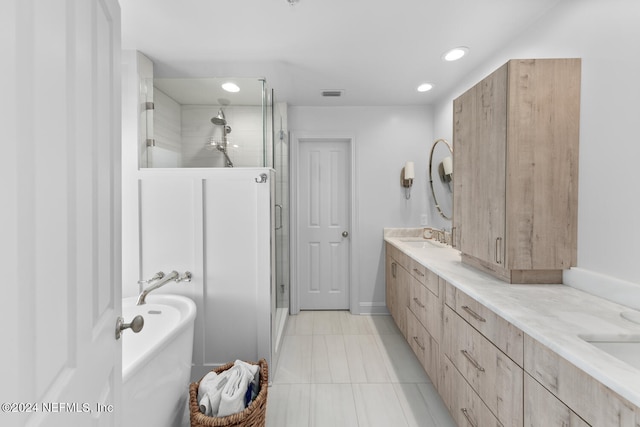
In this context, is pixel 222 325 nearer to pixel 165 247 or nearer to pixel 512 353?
pixel 165 247

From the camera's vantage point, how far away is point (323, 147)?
11.7 ft

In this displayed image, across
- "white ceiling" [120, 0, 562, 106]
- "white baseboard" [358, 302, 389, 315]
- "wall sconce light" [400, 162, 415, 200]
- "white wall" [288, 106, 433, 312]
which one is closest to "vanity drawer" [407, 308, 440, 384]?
"white baseboard" [358, 302, 389, 315]

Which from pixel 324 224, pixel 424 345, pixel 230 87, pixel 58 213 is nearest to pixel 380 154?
pixel 324 224

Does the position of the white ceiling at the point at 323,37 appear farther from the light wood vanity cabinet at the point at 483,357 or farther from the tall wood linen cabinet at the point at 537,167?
the light wood vanity cabinet at the point at 483,357

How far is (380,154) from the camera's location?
3.45m

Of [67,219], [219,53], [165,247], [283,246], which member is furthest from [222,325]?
[219,53]

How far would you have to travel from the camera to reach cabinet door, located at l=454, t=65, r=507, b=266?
1610mm

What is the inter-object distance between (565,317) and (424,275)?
101cm

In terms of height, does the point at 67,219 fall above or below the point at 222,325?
above

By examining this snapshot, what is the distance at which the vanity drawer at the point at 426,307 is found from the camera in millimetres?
1900

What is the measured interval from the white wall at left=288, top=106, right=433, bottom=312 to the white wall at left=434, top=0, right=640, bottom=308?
1798 mm

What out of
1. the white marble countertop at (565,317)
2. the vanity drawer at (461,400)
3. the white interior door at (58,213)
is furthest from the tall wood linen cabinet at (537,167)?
the white interior door at (58,213)

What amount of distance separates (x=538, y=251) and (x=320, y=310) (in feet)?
8.27

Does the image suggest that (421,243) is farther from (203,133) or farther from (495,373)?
(203,133)
